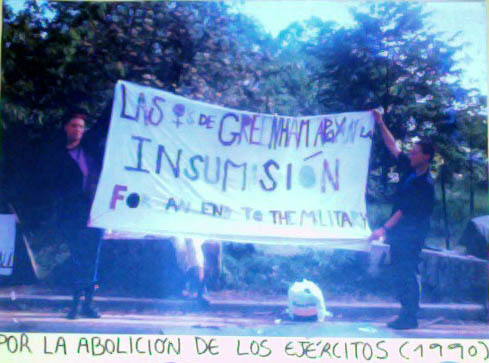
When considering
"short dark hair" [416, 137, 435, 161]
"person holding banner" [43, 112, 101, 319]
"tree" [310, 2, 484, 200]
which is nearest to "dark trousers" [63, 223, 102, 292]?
"person holding banner" [43, 112, 101, 319]

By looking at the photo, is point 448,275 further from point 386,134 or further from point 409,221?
point 386,134

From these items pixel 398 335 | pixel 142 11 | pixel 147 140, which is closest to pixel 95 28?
pixel 142 11

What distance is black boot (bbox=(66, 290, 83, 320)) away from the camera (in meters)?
4.95

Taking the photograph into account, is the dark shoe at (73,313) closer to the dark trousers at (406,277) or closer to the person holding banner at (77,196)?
the person holding banner at (77,196)

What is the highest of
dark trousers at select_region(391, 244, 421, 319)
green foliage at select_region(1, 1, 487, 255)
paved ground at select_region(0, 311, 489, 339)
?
green foliage at select_region(1, 1, 487, 255)

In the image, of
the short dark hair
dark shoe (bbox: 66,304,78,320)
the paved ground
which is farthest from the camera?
the short dark hair

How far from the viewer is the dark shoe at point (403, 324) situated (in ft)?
16.2

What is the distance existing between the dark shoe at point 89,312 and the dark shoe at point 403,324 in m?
2.30

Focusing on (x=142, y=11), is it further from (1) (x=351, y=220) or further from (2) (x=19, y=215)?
(1) (x=351, y=220)

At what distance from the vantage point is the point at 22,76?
5.09 metres

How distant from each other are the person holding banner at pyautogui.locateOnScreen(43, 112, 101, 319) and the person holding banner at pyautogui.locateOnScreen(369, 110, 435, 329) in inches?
88.8

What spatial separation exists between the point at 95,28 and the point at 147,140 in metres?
1.03

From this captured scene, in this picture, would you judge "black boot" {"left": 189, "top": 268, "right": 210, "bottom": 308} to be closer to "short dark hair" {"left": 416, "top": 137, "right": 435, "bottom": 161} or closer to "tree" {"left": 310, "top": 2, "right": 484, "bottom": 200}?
"tree" {"left": 310, "top": 2, "right": 484, "bottom": 200}

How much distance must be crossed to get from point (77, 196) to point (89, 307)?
88 centimetres
